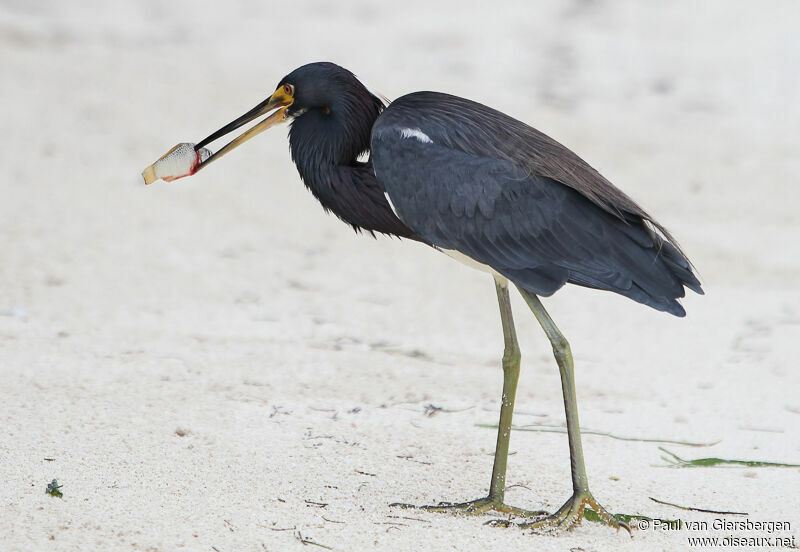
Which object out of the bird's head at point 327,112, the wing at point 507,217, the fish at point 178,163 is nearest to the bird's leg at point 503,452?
the wing at point 507,217

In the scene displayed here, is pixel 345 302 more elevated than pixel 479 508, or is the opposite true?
pixel 345 302

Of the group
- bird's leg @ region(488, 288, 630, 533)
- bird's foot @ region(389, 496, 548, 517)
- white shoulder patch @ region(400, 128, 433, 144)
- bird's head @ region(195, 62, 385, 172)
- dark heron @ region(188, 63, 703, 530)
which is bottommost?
bird's foot @ region(389, 496, 548, 517)

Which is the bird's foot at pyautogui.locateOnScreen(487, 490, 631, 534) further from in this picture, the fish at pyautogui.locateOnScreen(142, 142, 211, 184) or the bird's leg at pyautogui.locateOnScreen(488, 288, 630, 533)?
the fish at pyautogui.locateOnScreen(142, 142, 211, 184)

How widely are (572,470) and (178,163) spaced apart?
1.98 m

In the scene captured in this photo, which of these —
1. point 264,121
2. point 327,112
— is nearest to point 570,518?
point 327,112

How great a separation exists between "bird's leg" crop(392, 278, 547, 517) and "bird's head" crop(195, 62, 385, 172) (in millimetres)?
794

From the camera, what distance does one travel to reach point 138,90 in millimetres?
9891

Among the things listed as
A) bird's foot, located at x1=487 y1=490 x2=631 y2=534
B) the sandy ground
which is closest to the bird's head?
the sandy ground

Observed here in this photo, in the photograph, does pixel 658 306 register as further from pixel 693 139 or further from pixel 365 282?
pixel 693 139

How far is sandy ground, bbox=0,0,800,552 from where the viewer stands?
3.86 meters

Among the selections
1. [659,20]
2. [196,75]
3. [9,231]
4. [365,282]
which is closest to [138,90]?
[196,75]

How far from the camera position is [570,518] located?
3656 mm

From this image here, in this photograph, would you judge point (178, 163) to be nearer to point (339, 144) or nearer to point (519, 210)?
point (339, 144)

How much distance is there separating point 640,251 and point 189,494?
1.76 meters
